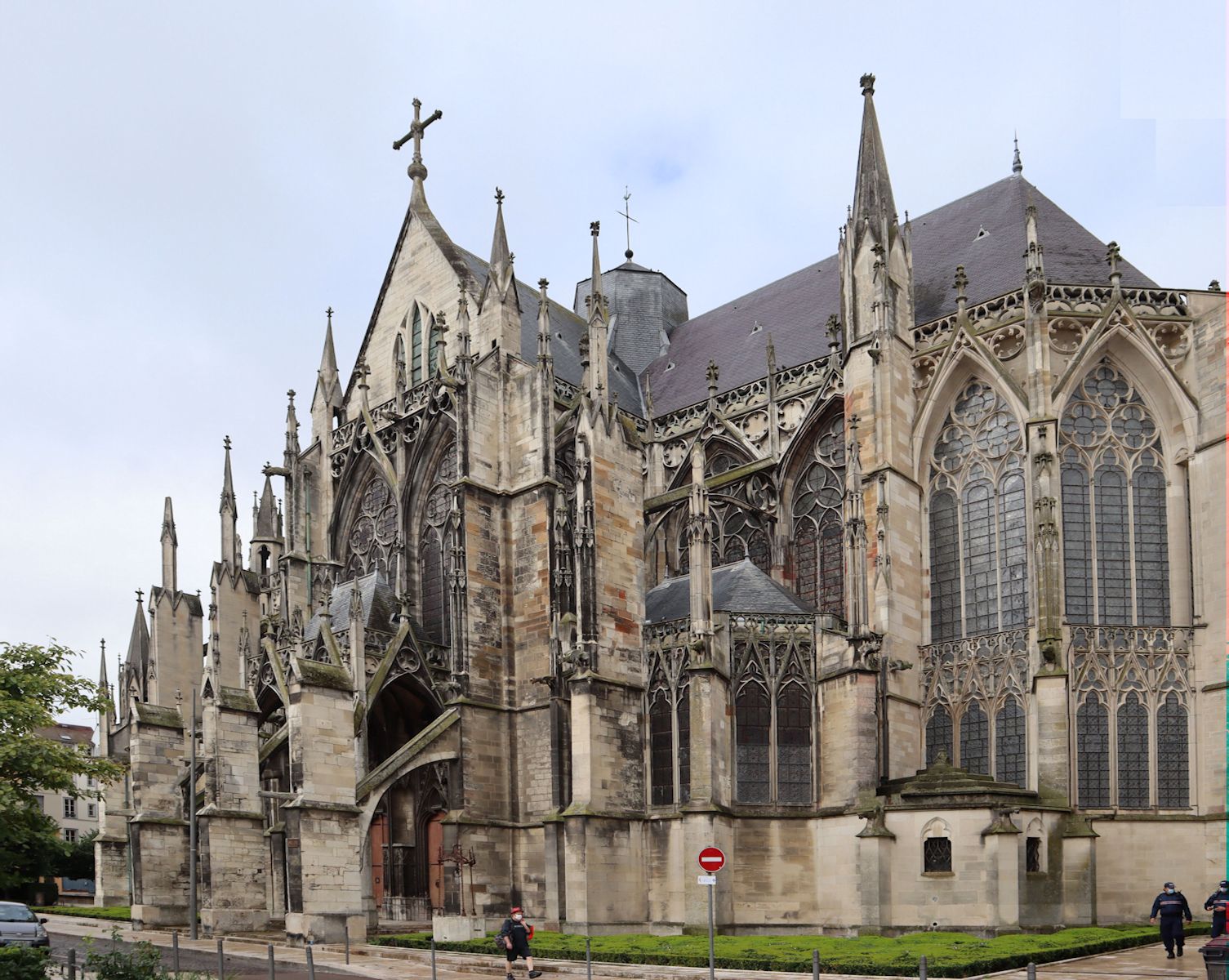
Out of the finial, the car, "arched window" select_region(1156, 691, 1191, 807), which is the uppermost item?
the finial

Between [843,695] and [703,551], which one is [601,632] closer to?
[703,551]

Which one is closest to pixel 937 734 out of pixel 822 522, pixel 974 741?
pixel 974 741

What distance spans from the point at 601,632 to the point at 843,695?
5.26m

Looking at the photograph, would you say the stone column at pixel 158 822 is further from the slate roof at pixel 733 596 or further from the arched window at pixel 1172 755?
the arched window at pixel 1172 755

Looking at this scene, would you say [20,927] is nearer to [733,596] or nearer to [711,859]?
[711,859]

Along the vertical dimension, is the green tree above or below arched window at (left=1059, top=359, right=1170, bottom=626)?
below

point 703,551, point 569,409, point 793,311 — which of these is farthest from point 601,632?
point 793,311

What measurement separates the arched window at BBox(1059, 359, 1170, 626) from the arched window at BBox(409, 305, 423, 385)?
57.4 ft

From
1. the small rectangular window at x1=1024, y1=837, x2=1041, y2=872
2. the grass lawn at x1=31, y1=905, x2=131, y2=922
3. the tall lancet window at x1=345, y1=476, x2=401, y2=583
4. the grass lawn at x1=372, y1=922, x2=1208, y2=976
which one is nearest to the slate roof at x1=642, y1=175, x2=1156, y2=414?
the tall lancet window at x1=345, y1=476, x2=401, y2=583

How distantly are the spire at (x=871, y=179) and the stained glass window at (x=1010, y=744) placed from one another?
1143 cm

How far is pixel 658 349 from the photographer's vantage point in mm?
44500

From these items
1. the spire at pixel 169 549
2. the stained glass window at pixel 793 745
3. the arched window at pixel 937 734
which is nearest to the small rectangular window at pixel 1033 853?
the arched window at pixel 937 734

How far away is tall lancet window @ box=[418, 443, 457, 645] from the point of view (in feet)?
112

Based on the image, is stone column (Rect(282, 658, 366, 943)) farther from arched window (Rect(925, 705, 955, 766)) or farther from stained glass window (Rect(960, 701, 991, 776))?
stained glass window (Rect(960, 701, 991, 776))
